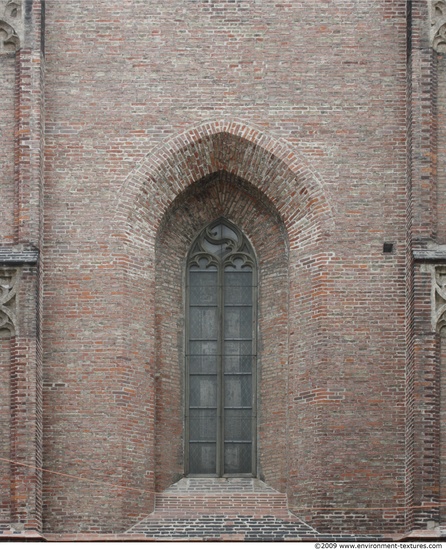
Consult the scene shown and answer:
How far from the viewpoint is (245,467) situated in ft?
108

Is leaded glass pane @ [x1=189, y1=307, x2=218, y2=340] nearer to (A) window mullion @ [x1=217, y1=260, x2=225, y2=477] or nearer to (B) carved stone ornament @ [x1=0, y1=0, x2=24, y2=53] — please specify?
(A) window mullion @ [x1=217, y1=260, x2=225, y2=477]

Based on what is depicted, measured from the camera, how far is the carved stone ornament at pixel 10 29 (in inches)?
1294

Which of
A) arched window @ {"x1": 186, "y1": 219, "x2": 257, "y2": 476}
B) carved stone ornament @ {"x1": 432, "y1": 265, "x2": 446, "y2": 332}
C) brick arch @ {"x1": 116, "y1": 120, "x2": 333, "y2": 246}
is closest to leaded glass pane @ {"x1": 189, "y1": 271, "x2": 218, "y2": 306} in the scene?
arched window @ {"x1": 186, "y1": 219, "x2": 257, "y2": 476}

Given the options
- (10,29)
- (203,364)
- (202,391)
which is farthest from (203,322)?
(10,29)

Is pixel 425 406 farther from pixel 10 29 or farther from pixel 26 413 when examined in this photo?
pixel 10 29

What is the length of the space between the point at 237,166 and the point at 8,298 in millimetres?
4127

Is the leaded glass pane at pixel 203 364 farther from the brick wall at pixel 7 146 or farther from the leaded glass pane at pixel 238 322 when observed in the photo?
the brick wall at pixel 7 146

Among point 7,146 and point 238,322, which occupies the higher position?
point 7,146

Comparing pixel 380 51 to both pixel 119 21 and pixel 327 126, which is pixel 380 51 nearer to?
pixel 327 126

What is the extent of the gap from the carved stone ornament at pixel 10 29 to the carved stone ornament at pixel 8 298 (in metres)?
3.45

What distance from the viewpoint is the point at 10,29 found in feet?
108

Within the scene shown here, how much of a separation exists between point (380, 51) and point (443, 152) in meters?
1.85

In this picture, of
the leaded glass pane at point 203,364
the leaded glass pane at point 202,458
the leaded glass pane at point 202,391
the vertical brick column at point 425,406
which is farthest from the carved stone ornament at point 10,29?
the vertical brick column at point 425,406

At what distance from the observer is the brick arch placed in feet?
107
